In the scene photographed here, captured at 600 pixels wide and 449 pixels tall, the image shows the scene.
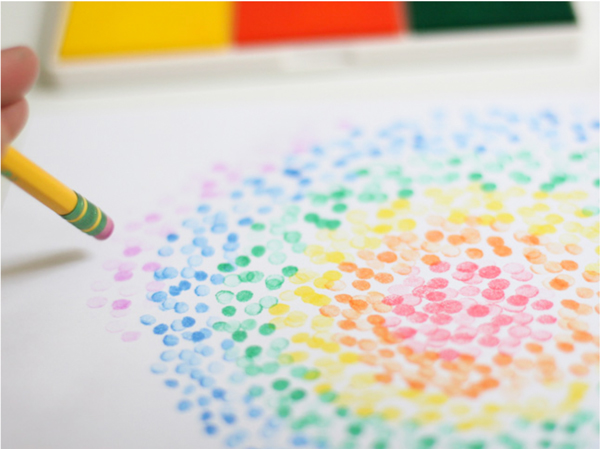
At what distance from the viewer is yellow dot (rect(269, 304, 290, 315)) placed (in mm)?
578

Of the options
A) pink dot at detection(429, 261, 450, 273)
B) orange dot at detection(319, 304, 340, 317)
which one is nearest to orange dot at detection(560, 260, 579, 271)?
pink dot at detection(429, 261, 450, 273)

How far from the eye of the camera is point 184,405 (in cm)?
52

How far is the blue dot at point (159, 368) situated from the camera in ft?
1.78

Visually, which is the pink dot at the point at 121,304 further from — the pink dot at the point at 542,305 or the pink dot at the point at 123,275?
the pink dot at the point at 542,305

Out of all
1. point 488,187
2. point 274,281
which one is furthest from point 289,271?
point 488,187

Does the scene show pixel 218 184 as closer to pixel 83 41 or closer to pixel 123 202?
pixel 123 202

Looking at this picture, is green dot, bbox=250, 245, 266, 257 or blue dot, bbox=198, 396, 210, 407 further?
green dot, bbox=250, 245, 266, 257

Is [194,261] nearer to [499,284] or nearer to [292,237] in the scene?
[292,237]

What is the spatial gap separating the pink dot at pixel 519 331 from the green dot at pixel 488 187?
6.5 inches

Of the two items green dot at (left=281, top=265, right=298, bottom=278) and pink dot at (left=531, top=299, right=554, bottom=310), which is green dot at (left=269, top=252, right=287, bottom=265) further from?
pink dot at (left=531, top=299, right=554, bottom=310)

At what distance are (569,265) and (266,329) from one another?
0.28 m

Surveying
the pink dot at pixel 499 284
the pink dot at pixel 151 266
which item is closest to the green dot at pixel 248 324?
the pink dot at pixel 151 266

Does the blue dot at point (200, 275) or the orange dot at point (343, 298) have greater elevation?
the orange dot at point (343, 298)

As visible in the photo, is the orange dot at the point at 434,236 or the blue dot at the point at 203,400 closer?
the blue dot at the point at 203,400
